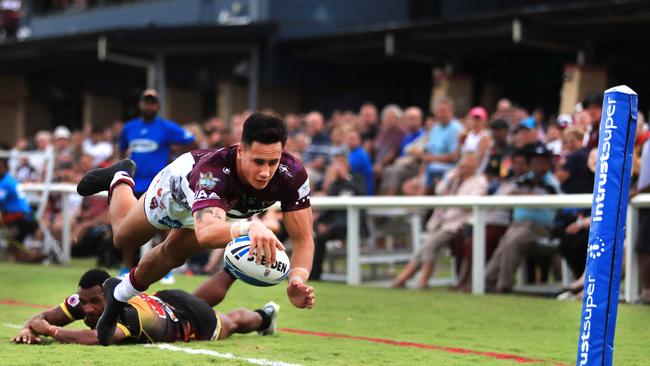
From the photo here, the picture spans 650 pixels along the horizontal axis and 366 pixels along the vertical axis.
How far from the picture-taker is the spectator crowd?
1229 cm

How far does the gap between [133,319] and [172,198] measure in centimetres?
103

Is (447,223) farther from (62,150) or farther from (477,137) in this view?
(62,150)

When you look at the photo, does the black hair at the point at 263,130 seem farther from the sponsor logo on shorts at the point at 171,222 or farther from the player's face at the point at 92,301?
the player's face at the point at 92,301

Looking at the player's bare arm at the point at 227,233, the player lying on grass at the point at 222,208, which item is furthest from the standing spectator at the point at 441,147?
the player's bare arm at the point at 227,233

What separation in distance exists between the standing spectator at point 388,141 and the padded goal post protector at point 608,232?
11.0 m

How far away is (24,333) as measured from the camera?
317 inches

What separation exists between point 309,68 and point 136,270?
→ 1853cm

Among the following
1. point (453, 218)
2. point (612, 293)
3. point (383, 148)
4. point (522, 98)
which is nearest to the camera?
point (612, 293)

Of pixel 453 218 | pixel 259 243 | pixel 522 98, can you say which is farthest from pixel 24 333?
pixel 522 98

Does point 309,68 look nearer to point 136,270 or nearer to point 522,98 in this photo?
point 522,98

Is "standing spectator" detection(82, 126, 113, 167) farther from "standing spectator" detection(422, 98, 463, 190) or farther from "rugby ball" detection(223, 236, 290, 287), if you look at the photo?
"rugby ball" detection(223, 236, 290, 287)

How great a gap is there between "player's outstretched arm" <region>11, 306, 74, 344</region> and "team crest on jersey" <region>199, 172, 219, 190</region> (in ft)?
6.17

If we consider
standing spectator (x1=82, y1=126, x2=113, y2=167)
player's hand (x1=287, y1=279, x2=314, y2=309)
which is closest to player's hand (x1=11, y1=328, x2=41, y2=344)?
player's hand (x1=287, y1=279, x2=314, y2=309)

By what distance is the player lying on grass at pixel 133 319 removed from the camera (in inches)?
317
